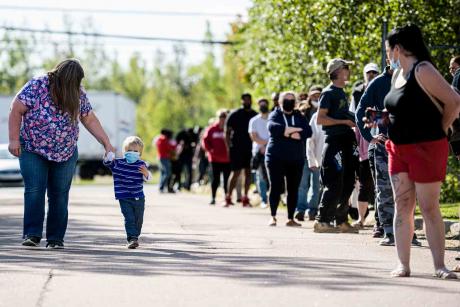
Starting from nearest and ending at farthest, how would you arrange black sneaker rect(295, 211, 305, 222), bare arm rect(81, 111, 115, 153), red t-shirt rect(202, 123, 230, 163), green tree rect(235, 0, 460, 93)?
bare arm rect(81, 111, 115, 153) < black sneaker rect(295, 211, 305, 222) < green tree rect(235, 0, 460, 93) < red t-shirt rect(202, 123, 230, 163)

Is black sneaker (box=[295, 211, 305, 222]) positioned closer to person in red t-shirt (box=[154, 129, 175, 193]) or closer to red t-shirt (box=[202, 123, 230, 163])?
red t-shirt (box=[202, 123, 230, 163])

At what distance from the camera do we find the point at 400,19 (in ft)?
69.7

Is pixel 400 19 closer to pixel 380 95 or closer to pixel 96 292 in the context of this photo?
pixel 380 95

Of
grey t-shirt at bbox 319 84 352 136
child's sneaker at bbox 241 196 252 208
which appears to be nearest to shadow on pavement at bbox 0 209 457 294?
grey t-shirt at bbox 319 84 352 136

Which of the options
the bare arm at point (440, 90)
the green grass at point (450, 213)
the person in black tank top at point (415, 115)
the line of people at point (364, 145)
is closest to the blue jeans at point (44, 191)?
the line of people at point (364, 145)

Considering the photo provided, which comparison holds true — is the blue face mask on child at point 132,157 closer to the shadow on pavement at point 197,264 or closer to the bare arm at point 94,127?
the bare arm at point 94,127

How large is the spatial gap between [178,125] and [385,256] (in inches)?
3430

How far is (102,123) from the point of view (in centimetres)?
5141

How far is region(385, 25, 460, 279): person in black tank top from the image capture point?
8.95m

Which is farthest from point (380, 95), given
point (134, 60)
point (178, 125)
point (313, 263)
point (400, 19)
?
point (134, 60)

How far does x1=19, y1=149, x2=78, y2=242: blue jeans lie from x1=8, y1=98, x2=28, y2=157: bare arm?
18 centimetres

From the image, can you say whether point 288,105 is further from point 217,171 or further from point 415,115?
point 217,171

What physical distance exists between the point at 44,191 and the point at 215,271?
2.73 meters

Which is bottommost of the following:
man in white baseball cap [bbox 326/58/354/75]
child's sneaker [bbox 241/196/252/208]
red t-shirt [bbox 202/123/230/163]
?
child's sneaker [bbox 241/196/252/208]
